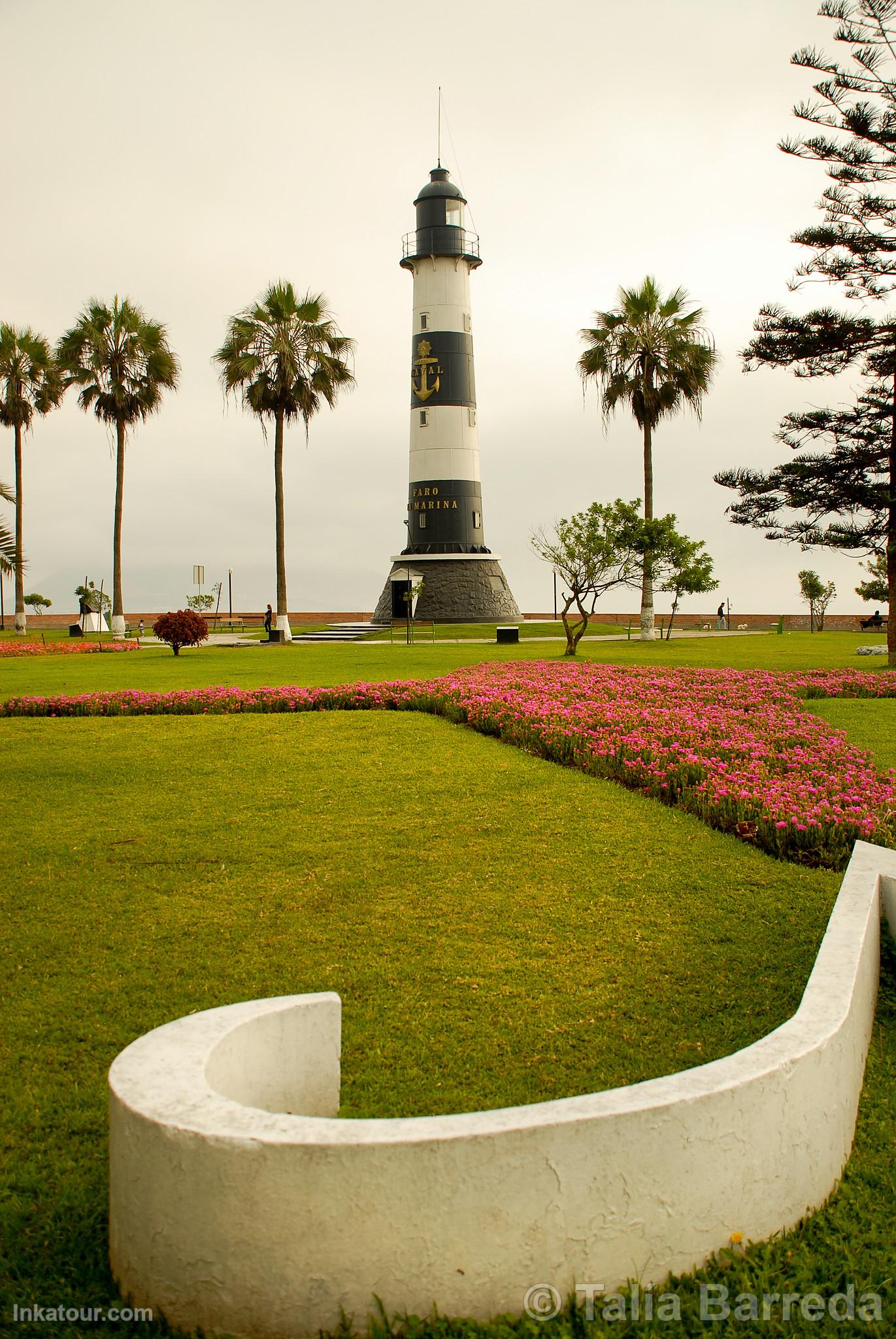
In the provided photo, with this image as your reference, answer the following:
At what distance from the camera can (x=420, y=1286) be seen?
192 centimetres

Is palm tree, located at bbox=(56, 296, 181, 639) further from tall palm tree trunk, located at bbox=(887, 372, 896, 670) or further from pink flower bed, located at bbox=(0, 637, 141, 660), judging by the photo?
tall palm tree trunk, located at bbox=(887, 372, 896, 670)

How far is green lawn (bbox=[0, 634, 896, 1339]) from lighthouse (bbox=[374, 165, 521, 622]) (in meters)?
29.4

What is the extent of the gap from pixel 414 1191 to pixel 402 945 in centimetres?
252

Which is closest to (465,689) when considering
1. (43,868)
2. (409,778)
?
(409,778)

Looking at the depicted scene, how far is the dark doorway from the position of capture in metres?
38.0

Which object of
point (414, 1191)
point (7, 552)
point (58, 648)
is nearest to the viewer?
point (414, 1191)

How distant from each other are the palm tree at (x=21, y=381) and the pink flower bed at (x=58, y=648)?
39.1 ft

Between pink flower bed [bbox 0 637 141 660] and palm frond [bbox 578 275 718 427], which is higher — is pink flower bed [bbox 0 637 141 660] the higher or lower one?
the lower one

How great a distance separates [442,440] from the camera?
37.0m

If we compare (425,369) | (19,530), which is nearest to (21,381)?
(19,530)

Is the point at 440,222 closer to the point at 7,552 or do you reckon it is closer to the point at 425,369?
the point at 425,369

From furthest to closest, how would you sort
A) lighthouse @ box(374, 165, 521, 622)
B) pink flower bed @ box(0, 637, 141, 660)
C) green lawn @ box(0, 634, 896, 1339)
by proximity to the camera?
1. lighthouse @ box(374, 165, 521, 622)
2. pink flower bed @ box(0, 637, 141, 660)
3. green lawn @ box(0, 634, 896, 1339)

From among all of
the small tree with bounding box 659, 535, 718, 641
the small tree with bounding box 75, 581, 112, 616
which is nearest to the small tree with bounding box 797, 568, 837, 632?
the small tree with bounding box 659, 535, 718, 641

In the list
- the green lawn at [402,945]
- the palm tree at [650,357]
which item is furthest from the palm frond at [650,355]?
the green lawn at [402,945]
